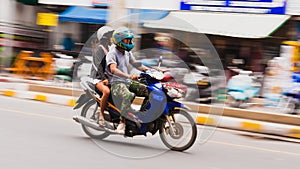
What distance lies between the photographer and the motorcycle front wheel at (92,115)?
6.73 meters

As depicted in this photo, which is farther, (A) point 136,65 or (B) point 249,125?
(B) point 249,125

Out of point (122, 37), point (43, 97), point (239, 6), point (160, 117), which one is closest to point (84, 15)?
point (239, 6)

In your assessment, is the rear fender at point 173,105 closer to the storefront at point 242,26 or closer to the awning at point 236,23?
the awning at point 236,23

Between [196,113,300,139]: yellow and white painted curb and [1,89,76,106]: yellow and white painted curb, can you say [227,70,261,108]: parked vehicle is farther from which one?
[1,89,76,106]: yellow and white painted curb

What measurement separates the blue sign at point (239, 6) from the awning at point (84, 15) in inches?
108

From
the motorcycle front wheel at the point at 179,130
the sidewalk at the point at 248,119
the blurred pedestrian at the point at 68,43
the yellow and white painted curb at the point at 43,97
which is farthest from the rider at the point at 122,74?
the blurred pedestrian at the point at 68,43

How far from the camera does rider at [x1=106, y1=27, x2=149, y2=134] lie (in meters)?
6.19

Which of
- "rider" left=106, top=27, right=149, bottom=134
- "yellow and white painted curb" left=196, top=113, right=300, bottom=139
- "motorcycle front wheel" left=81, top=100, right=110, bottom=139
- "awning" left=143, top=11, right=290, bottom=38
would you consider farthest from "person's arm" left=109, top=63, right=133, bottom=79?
"awning" left=143, top=11, right=290, bottom=38

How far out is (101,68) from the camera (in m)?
6.45

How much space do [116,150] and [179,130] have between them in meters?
0.79

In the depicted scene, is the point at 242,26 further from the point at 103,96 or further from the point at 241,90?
the point at 103,96

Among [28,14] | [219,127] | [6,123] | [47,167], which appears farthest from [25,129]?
[28,14]

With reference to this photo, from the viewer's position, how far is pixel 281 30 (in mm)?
14055

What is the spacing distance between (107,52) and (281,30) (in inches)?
343
